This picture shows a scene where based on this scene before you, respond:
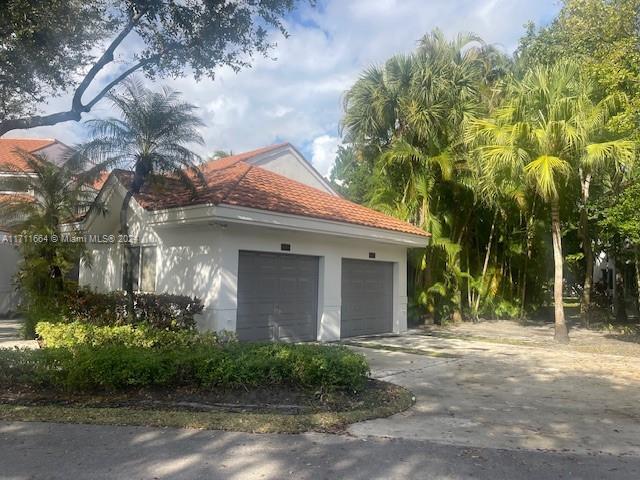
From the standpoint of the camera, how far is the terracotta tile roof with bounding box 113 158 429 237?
39.1 ft

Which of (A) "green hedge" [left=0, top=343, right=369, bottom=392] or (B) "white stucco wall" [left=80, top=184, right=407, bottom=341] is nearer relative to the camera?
(A) "green hedge" [left=0, top=343, right=369, bottom=392]

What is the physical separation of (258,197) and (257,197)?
0.04 m

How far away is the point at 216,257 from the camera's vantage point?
38.4ft

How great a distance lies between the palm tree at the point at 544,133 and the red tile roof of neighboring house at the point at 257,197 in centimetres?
363

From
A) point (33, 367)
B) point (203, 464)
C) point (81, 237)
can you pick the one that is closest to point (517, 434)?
point (203, 464)

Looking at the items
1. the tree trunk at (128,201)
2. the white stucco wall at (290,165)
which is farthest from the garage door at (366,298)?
the white stucco wall at (290,165)

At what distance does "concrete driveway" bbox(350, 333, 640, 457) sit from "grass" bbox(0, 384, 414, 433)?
294mm

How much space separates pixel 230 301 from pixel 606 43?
36.2 feet

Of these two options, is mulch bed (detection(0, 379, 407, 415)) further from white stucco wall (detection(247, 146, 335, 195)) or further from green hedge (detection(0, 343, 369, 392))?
white stucco wall (detection(247, 146, 335, 195))

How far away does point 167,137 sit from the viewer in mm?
11070

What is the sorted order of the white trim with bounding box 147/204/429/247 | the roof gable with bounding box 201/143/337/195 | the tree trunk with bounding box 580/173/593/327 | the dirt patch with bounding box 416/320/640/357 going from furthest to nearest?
the roof gable with bounding box 201/143/337/195 < the tree trunk with bounding box 580/173/593/327 < the dirt patch with bounding box 416/320/640/357 < the white trim with bounding box 147/204/429/247

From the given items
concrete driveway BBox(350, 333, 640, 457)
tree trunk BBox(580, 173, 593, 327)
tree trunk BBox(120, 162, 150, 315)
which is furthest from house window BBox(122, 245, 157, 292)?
tree trunk BBox(580, 173, 593, 327)

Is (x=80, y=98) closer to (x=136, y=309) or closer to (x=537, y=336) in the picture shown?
(x=136, y=309)

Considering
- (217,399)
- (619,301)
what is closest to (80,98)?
(217,399)
